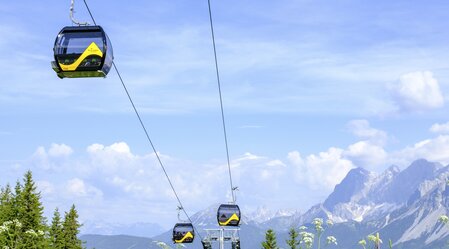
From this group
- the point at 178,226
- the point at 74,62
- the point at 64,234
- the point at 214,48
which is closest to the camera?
the point at 74,62

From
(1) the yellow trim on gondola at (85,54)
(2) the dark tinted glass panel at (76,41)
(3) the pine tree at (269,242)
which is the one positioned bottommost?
(1) the yellow trim on gondola at (85,54)

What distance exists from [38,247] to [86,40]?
49735mm

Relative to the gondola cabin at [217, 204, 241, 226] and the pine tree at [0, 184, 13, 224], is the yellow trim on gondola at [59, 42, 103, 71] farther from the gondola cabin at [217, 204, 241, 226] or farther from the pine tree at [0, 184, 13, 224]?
the pine tree at [0, 184, 13, 224]

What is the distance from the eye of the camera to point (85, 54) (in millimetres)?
15156

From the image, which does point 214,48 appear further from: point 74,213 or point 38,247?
point 74,213

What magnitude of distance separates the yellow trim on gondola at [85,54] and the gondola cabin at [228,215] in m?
30.8

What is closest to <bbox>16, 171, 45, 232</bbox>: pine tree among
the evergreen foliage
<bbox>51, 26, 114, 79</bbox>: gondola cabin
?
the evergreen foliage

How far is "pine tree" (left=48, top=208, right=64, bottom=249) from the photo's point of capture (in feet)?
228

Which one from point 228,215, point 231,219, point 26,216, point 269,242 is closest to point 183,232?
point 228,215

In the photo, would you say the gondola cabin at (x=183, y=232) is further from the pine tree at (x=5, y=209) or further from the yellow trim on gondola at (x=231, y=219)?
the pine tree at (x=5, y=209)

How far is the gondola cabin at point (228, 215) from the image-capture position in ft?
148

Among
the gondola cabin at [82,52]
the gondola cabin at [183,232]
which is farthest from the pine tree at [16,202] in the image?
the gondola cabin at [82,52]

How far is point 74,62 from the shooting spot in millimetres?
15203

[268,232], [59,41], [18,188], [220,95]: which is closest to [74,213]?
[18,188]
